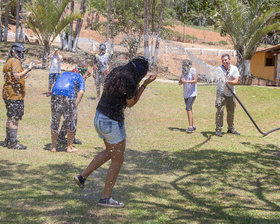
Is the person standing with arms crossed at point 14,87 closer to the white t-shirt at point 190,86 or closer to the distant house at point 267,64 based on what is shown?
the white t-shirt at point 190,86

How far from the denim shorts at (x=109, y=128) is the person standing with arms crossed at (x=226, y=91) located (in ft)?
16.0

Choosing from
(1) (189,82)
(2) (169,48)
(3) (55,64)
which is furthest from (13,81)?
(2) (169,48)

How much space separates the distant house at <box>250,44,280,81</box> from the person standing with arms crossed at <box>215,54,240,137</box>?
20139mm

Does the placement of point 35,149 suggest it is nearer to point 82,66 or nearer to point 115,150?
point 82,66

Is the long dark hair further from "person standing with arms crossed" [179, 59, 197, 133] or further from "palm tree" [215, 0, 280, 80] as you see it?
"palm tree" [215, 0, 280, 80]

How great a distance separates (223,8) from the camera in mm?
20922

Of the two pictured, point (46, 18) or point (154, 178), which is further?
point (46, 18)

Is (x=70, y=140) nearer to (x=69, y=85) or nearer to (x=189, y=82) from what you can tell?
(x=69, y=85)

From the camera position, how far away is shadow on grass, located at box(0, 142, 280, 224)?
445 cm

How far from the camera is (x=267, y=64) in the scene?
3025cm

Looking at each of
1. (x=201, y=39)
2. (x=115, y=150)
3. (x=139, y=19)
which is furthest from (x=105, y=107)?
(x=201, y=39)

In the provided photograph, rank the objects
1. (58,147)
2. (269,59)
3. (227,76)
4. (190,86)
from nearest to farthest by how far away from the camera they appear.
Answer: (58,147), (227,76), (190,86), (269,59)

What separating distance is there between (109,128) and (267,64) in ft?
91.3

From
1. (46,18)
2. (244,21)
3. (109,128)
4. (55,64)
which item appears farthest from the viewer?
(244,21)
